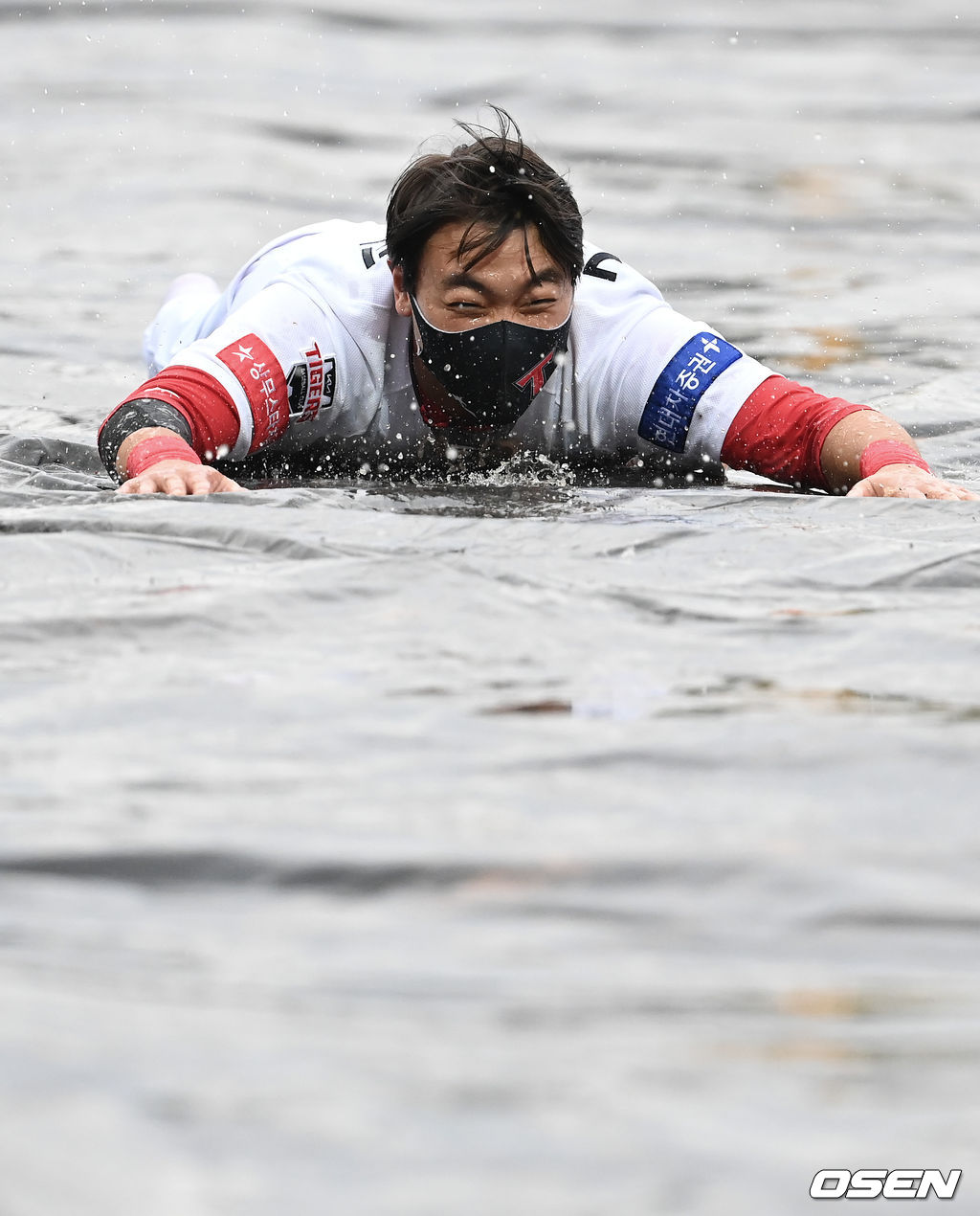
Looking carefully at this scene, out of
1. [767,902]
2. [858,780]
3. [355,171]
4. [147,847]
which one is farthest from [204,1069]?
[355,171]

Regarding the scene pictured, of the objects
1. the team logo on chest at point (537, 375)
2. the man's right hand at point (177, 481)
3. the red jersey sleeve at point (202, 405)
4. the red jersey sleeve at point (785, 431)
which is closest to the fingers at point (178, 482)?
the man's right hand at point (177, 481)

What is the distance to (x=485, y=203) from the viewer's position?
3.90 metres

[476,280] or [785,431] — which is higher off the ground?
[476,280]

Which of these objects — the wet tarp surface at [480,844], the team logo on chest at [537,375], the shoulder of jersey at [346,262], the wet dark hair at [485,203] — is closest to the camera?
the wet tarp surface at [480,844]

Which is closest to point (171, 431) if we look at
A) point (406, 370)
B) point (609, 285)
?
point (406, 370)

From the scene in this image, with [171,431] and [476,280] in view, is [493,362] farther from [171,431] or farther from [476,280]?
[171,431]

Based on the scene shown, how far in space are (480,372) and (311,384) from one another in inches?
16.1

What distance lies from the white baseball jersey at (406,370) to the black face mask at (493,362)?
13cm

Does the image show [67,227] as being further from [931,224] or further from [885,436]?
[885,436]

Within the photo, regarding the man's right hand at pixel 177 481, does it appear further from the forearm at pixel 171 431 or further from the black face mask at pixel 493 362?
the black face mask at pixel 493 362

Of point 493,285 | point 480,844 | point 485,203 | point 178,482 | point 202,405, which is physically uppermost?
point 485,203

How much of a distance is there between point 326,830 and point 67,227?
26.3 ft

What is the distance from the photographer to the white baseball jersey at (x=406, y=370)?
13.4 feet

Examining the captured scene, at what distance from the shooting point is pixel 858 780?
2115 millimetres
